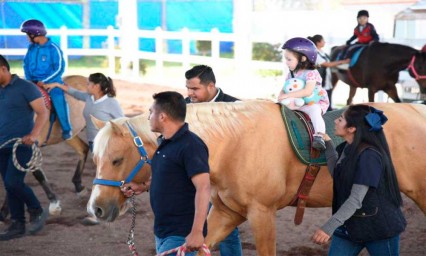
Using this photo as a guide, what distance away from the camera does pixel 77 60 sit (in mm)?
28297

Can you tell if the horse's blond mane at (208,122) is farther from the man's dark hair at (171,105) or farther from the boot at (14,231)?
the boot at (14,231)

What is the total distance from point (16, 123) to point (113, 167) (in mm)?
2569

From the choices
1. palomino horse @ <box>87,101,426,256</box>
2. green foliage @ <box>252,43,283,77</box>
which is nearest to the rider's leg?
palomino horse @ <box>87,101,426,256</box>

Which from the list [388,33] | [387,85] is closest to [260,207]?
[387,85]

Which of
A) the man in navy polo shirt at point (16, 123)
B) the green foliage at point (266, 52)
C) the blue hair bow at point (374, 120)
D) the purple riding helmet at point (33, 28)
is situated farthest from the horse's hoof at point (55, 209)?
the green foliage at point (266, 52)

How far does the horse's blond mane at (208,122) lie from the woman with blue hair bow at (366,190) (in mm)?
1005

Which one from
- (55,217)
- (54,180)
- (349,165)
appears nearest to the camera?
(349,165)

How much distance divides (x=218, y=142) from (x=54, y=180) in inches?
213

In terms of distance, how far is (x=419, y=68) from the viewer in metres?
13.0

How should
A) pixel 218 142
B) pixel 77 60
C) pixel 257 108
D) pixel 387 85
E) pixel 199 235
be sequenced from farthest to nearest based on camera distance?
pixel 77 60
pixel 387 85
pixel 257 108
pixel 218 142
pixel 199 235

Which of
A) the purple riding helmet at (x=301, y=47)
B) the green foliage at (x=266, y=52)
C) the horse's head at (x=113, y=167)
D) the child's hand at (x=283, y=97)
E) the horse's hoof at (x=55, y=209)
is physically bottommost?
the horse's hoof at (x=55, y=209)

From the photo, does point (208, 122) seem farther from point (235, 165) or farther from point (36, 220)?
point (36, 220)

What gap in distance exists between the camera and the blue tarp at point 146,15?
2722 cm

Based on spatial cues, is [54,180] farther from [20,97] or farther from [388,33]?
[388,33]
